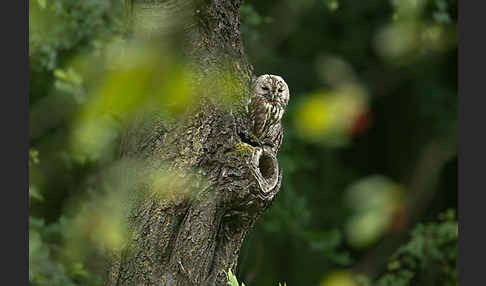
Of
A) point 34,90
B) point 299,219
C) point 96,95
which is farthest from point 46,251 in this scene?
point 96,95

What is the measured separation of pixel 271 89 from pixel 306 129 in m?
1.93

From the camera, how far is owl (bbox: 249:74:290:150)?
3.46 m

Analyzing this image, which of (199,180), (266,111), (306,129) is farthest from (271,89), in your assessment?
(306,129)

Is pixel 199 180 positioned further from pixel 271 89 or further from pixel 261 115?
pixel 271 89

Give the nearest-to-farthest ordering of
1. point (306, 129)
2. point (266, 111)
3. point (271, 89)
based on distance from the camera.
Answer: point (306, 129) < point (266, 111) < point (271, 89)

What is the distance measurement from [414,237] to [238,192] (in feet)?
12.3

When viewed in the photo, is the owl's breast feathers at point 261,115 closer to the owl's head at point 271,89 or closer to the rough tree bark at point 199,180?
the owl's head at point 271,89

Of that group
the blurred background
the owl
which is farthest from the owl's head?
the blurred background

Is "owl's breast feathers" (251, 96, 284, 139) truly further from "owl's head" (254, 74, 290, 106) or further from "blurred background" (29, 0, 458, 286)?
"blurred background" (29, 0, 458, 286)

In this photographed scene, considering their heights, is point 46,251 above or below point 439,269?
above

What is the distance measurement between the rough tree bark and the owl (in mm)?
151

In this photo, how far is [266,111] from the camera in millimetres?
3453

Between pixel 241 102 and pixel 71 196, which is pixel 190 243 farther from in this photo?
pixel 71 196

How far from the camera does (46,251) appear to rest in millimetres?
5402
